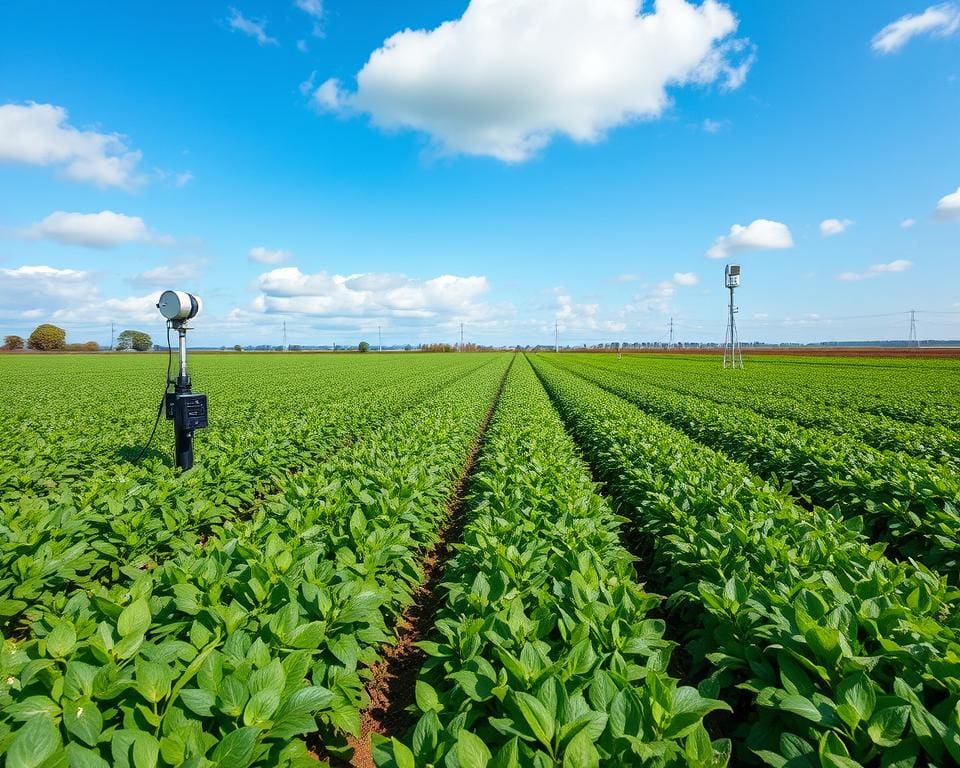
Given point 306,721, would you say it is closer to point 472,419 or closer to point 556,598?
point 556,598

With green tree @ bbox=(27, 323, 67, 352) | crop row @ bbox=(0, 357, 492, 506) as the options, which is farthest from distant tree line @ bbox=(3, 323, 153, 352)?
crop row @ bbox=(0, 357, 492, 506)

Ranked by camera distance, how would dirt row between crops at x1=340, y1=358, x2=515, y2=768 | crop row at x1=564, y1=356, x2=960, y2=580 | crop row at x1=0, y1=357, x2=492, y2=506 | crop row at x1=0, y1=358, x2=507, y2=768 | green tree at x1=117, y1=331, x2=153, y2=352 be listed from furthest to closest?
1. green tree at x1=117, y1=331, x2=153, y2=352
2. crop row at x1=0, y1=357, x2=492, y2=506
3. crop row at x1=564, y1=356, x2=960, y2=580
4. dirt row between crops at x1=340, y1=358, x2=515, y2=768
5. crop row at x1=0, y1=358, x2=507, y2=768

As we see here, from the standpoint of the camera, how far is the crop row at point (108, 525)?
11.9ft

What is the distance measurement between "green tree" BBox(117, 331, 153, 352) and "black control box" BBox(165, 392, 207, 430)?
152750 millimetres

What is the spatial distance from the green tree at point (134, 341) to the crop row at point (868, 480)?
15642cm

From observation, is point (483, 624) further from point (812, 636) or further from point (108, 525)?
point (108, 525)

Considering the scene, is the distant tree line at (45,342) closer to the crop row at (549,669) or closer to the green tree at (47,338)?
the green tree at (47,338)

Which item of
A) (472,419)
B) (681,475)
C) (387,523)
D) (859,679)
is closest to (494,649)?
(859,679)

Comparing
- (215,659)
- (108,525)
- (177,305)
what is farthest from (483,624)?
(177,305)

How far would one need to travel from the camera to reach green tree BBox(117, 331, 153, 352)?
13250cm

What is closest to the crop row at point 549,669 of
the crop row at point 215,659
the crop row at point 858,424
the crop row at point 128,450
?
the crop row at point 215,659

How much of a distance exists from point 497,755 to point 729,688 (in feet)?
7.11

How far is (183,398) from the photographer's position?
6.78 metres

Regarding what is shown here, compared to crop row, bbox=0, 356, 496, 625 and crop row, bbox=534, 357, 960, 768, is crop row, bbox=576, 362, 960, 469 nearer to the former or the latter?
crop row, bbox=534, 357, 960, 768
